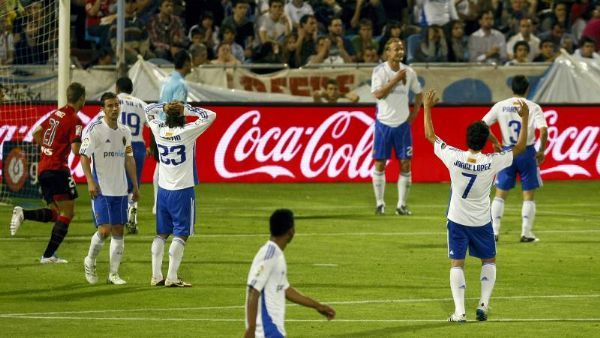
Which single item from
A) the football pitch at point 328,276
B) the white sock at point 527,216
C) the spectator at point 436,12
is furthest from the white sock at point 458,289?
the spectator at point 436,12

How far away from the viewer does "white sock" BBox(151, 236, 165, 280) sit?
620 inches

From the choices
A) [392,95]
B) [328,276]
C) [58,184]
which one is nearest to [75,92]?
[58,184]

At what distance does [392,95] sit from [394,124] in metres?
0.50

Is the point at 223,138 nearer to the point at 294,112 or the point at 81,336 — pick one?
the point at 294,112

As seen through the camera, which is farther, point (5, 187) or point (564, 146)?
point (564, 146)

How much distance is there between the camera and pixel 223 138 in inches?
1061

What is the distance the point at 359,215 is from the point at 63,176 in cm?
691

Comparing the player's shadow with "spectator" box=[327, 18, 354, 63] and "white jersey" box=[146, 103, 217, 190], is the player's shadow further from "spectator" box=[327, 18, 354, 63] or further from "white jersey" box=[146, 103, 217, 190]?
"spectator" box=[327, 18, 354, 63]

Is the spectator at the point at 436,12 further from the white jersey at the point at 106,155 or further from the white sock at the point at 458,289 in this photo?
the white sock at the point at 458,289

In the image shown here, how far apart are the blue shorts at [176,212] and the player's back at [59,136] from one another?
2265 millimetres

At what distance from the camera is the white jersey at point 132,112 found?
20.6m

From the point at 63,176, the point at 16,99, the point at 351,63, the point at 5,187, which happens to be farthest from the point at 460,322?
the point at 351,63

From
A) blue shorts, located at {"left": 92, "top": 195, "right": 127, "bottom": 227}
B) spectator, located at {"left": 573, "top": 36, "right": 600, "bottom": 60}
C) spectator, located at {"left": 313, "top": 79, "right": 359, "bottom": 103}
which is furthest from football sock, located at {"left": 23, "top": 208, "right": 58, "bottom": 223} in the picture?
spectator, located at {"left": 573, "top": 36, "right": 600, "bottom": 60}

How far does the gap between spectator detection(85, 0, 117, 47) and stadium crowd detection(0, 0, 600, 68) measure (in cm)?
2
